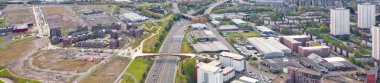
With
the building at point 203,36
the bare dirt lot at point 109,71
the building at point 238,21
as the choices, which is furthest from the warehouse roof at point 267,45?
the bare dirt lot at point 109,71

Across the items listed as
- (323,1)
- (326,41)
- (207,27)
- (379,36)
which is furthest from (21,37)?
(323,1)

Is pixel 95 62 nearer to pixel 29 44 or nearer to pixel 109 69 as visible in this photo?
pixel 109 69

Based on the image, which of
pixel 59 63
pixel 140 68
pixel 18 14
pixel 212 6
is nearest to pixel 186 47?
pixel 140 68

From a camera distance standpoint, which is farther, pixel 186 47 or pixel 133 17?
pixel 133 17

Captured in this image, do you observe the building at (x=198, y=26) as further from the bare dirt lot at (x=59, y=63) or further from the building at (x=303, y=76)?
the building at (x=303, y=76)

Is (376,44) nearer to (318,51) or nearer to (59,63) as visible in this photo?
(318,51)
